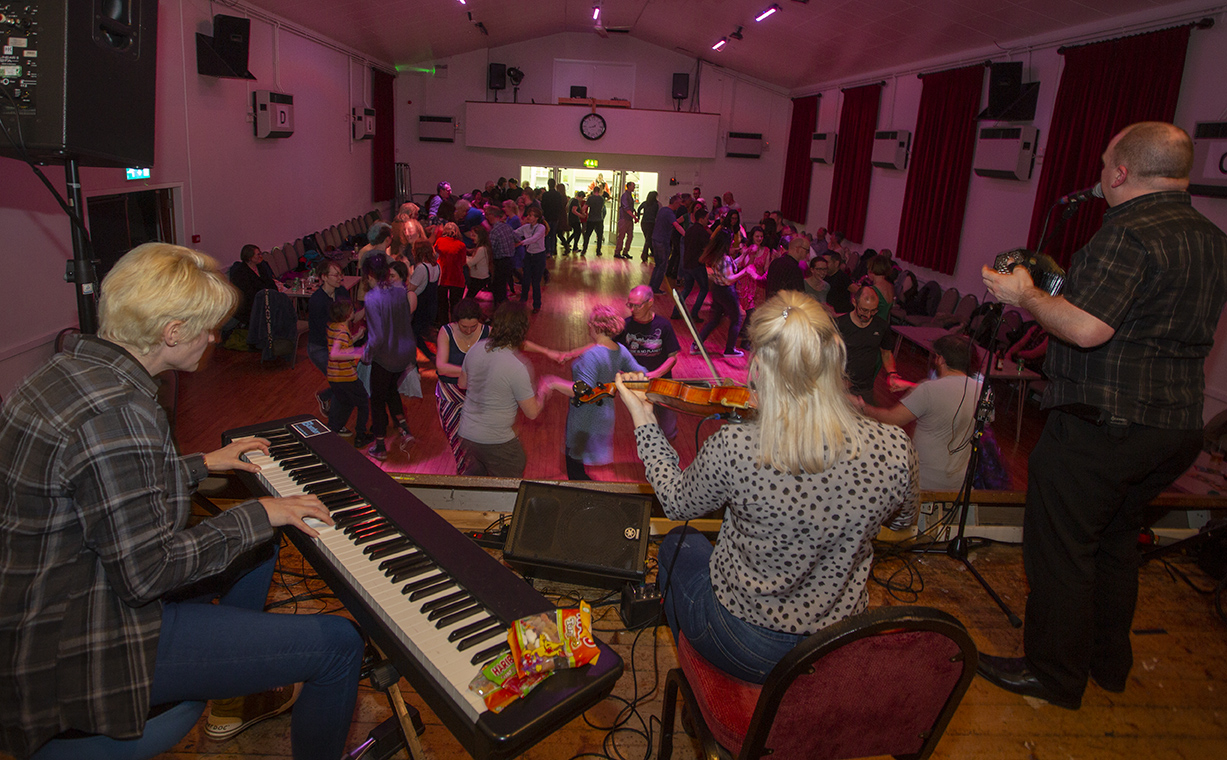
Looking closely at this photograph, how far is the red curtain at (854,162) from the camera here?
1234cm

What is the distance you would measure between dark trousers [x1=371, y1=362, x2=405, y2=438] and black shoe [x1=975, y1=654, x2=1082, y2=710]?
12.7ft

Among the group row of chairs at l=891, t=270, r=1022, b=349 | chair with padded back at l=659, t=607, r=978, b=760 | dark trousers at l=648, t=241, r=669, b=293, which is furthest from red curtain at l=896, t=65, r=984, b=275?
chair with padded back at l=659, t=607, r=978, b=760

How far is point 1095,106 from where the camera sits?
6.93 m

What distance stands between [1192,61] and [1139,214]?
5679 mm

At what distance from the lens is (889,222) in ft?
38.1

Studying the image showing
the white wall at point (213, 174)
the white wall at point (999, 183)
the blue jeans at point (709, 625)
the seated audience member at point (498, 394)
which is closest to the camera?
the blue jeans at point (709, 625)

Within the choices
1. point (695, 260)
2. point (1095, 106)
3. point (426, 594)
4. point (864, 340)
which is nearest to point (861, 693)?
point (426, 594)

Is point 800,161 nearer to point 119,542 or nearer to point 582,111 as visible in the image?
point 582,111

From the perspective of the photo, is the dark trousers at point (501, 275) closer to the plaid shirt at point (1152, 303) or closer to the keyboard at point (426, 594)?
the keyboard at point (426, 594)

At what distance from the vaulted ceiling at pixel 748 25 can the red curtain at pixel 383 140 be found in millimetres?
570

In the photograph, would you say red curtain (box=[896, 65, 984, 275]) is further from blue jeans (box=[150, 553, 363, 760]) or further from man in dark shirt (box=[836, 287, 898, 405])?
blue jeans (box=[150, 553, 363, 760])

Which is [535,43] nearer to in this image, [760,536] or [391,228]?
[391,228]

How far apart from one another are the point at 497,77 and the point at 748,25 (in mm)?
6487

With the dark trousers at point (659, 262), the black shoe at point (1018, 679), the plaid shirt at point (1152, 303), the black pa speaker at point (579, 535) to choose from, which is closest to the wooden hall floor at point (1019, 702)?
the black shoe at point (1018, 679)
